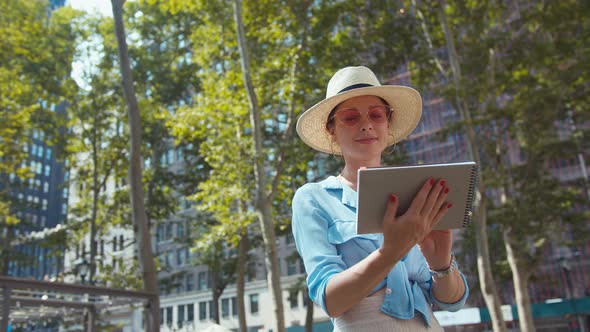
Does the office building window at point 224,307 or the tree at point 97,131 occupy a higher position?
the tree at point 97,131

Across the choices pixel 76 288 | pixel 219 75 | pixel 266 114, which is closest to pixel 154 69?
pixel 219 75

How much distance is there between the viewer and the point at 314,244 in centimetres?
177

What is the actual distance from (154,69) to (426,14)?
13930 millimetres

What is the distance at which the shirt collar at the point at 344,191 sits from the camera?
1.90m

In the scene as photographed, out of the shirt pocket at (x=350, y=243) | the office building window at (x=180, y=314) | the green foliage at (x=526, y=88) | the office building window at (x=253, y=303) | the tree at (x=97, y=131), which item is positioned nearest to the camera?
the shirt pocket at (x=350, y=243)

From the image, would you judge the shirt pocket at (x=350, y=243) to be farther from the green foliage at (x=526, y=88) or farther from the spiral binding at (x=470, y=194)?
the green foliage at (x=526, y=88)

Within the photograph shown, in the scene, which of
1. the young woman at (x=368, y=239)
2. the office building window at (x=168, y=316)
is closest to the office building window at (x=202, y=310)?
the office building window at (x=168, y=316)

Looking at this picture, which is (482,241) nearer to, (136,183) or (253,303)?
(136,183)

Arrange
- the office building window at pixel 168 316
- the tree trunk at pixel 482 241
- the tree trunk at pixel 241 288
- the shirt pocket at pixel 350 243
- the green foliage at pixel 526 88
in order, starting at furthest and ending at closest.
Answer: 1. the office building window at pixel 168 316
2. the tree trunk at pixel 241 288
3. the green foliage at pixel 526 88
4. the tree trunk at pixel 482 241
5. the shirt pocket at pixel 350 243

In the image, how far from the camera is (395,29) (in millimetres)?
17609

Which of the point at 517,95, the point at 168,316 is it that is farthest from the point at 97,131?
the point at 168,316

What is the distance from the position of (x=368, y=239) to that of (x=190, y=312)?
52199mm

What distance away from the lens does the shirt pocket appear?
5.89 ft

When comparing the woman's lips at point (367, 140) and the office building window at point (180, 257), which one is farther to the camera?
the office building window at point (180, 257)
